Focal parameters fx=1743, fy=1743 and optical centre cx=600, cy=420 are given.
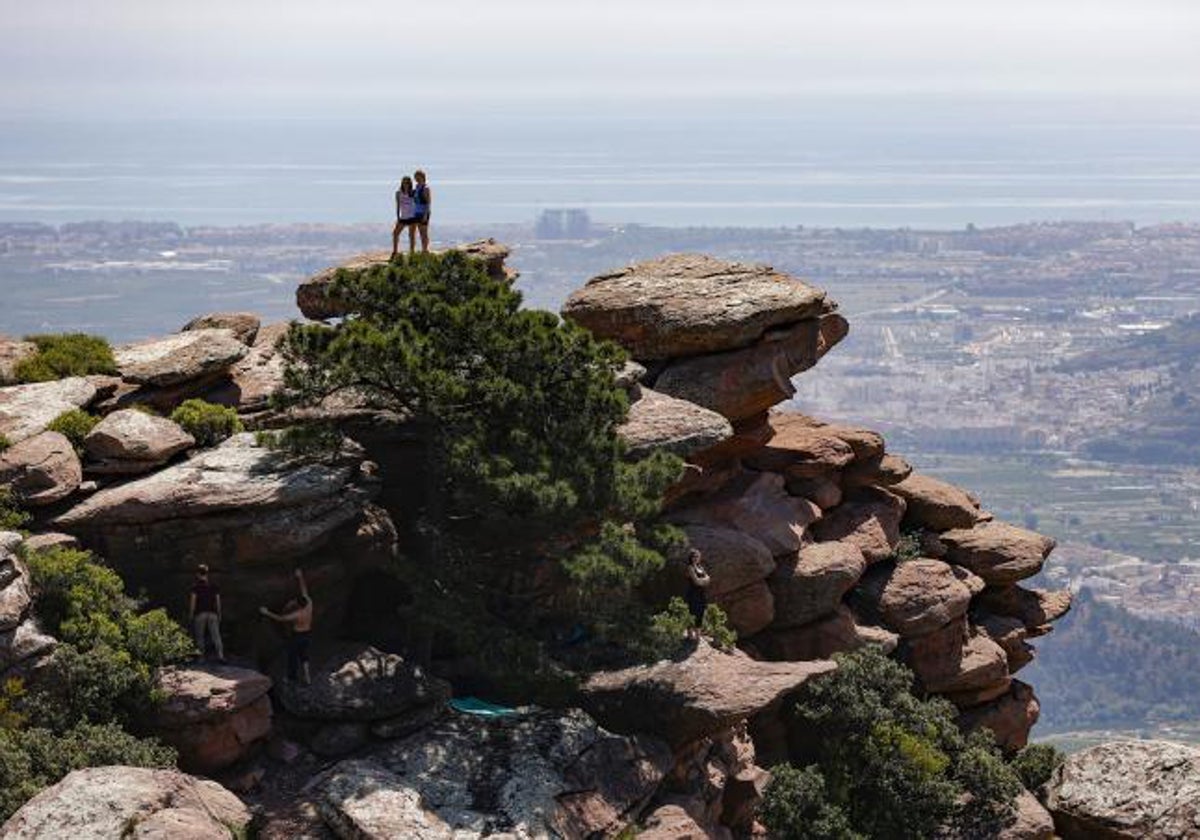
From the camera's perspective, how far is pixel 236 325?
142ft

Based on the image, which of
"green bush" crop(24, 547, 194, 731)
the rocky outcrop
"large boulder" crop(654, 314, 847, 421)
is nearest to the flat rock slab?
the rocky outcrop

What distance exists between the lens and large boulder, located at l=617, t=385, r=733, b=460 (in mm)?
36812

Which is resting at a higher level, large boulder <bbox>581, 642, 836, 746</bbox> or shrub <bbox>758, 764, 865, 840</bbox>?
large boulder <bbox>581, 642, 836, 746</bbox>

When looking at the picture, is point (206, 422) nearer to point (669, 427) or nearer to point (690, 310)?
point (669, 427)

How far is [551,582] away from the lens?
3547cm

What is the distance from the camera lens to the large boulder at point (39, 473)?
1297 inches

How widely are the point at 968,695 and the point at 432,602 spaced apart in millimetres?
15961

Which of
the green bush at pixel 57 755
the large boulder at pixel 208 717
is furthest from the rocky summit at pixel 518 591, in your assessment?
the green bush at pixel 57 755

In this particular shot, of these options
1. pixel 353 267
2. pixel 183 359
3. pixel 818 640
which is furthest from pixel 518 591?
pixel 353 267

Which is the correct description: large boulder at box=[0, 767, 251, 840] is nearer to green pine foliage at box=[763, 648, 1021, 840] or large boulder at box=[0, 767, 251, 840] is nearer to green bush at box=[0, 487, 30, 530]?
green bush at box=[0, 487, 30, 530]

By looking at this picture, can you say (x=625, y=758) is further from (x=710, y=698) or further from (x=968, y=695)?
(x=968, y=695)

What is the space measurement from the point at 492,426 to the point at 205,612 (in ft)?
21.0

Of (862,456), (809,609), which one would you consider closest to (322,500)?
(809,609)

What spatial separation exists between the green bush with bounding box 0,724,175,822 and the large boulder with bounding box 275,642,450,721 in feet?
9.94
